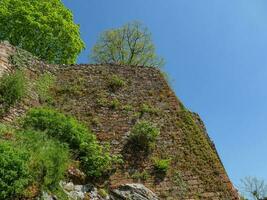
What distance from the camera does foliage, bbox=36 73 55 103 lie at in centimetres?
1466

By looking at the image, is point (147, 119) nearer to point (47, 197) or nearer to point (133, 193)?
point (133, 193)

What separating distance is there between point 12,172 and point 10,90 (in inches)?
202

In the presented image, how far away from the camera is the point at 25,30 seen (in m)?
22.8

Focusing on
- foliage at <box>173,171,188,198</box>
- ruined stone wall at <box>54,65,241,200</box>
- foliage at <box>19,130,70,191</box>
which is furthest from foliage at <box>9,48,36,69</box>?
foliage at <box>173,171,188,198</box>


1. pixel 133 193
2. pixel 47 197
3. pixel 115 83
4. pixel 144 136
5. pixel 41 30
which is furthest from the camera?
pixel 41 30

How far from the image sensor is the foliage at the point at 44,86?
14656 mm

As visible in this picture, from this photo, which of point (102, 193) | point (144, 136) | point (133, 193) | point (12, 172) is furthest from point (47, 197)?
point (144, 136)

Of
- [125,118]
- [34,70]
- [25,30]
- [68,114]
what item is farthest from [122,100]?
[25,30]

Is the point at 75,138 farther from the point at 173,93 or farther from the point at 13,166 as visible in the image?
the point at 173,93

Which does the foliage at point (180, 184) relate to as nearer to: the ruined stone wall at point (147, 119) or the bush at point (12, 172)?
the ruined stone wall at point (147, 119)

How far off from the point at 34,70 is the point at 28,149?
20.2ft

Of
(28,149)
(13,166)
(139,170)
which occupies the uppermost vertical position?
(139,170)

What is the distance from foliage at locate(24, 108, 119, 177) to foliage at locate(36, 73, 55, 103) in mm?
1799

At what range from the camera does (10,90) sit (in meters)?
13.3
